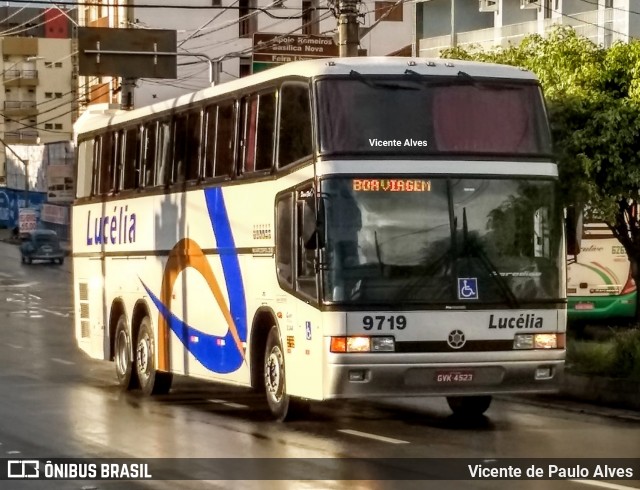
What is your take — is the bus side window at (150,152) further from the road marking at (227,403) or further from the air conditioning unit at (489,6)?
the air conditioning unit at (489,6)

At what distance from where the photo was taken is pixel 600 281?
34594 millimetres

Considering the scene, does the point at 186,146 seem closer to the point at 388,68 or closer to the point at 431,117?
the point at 388,68

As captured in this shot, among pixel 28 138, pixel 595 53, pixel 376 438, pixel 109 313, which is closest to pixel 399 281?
pixel 376 438

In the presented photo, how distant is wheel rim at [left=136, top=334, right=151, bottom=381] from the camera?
2252 centimetres

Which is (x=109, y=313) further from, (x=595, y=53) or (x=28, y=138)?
(x=28, y=138)

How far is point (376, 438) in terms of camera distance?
53.0 feet

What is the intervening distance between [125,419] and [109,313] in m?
6.20

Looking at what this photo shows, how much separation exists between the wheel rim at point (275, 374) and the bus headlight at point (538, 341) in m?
2.63

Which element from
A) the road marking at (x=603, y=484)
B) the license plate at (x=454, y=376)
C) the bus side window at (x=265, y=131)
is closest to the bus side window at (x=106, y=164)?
the bus side window at (x=265, y=131)

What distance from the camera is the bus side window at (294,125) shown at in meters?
16.8

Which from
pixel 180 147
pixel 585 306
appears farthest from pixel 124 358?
pixel 585 306

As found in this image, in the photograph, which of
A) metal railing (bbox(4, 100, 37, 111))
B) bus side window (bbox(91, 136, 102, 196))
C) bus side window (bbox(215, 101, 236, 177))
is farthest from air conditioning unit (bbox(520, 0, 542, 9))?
metal railing (bbox(4, 100, 37, 111))

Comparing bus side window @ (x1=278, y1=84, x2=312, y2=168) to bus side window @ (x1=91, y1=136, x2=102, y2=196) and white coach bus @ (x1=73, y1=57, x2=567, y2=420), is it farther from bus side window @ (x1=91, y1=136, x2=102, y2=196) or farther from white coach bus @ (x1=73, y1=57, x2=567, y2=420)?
bus side window @ (x1=91, y1=136, x2=102, y2=196)

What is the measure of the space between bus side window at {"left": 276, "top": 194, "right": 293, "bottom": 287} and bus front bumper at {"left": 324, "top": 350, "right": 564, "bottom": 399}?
1.47 metres
